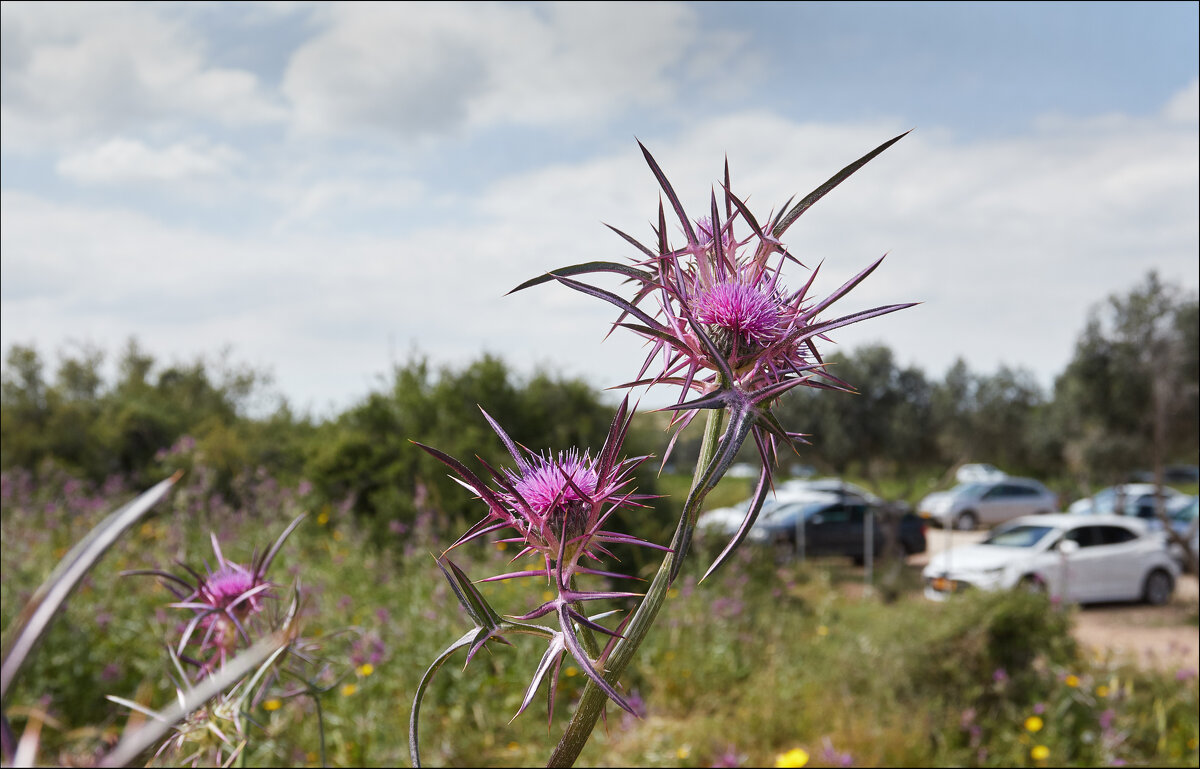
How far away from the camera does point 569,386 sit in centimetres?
1158

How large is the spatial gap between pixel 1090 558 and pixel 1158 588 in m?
→ 1.68

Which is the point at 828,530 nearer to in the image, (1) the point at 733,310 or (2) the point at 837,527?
(2) the point at 837,527

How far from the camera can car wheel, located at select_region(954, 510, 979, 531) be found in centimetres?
2335

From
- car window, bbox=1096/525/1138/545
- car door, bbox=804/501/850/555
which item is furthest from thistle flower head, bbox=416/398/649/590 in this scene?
car door, bbox=804/501/850/555

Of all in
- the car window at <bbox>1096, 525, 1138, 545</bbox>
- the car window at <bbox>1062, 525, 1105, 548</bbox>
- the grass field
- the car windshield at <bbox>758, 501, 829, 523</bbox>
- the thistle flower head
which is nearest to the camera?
the thistle flower head

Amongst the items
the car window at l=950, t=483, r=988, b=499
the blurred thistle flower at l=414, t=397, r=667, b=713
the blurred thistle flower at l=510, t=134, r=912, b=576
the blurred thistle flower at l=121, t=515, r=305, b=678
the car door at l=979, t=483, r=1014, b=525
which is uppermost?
the blurred thistle flower at l=510, t=134, r=912, b=576

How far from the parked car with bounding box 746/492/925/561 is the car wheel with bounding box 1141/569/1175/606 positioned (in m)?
4.12

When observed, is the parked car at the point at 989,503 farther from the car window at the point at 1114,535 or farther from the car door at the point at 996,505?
the car window at the point at 1114,535

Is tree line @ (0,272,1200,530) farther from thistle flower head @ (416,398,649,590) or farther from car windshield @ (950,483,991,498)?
thistle flower head @ (416,398,649,590)

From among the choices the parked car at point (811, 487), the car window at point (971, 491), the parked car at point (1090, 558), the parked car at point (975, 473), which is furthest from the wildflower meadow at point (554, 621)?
the parked car at point (975, 473)

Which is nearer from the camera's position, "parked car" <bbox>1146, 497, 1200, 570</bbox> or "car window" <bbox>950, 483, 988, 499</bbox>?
"parked car" <bbox>1146, 497, 1200, 570</bbox>

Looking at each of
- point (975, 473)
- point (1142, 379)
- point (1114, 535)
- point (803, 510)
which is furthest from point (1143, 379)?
point (975, 473)

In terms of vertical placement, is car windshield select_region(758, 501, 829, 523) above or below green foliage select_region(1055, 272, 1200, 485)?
below

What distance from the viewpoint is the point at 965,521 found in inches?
923
